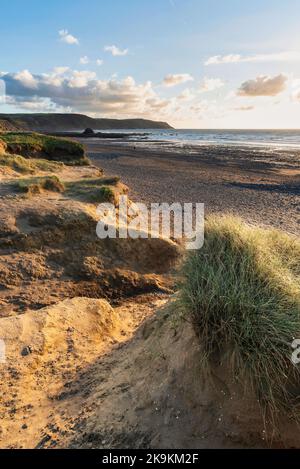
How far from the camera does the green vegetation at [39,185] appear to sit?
9094 mm

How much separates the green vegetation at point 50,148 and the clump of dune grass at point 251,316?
1212 cm

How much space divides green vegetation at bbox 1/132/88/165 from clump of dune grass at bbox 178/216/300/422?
39.7 feet

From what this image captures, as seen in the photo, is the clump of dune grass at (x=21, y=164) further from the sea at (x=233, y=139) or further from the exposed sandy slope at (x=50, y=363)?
the sea at (x=233, y=139)

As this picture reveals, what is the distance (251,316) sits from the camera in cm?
317

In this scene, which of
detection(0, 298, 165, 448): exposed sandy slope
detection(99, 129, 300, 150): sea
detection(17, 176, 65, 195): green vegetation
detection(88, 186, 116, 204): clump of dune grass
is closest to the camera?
detection(0, 298, 165, 448): exposed sandy slope

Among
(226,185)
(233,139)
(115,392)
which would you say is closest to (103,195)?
(115,392)

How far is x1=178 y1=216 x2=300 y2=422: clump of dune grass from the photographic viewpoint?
10.0ft

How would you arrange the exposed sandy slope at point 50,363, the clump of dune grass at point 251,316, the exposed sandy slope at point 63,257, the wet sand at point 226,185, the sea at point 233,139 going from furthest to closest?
the sea at point 233,139, the wet sand at point 226,185, the exposed sandy slope at point 63,257, the exposed sandy slope at point 50,363, the clump of dune grass at point 251,316

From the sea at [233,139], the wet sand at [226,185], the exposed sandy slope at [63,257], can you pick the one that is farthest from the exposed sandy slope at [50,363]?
the sea at [233,139]

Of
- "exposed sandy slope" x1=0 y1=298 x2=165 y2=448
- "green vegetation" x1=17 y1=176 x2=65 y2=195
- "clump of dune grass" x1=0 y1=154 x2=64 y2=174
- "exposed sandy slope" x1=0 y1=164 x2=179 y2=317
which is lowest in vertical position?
"exposed sandy slope" x1=0 y1=298 x2=165 y2=448

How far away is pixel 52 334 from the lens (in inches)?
214

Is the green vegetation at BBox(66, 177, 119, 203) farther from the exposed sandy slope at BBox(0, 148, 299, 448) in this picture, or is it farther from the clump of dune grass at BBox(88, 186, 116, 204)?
the exposed sandy slope at BBox(0, 148, 299, 448)

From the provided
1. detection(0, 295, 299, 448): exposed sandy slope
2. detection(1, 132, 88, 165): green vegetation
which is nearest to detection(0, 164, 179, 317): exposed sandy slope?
detection(0, 295, 299, 448): exposed sandy slope

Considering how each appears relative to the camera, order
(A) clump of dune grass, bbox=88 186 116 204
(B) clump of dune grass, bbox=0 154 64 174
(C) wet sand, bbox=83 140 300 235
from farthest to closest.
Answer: (C) wet sand, bbox=83 140 300 235 < (B) clump of dune grass, bbox=0 154 64 174 < (A) clump of dune grass, bbox=88 186 116 204
